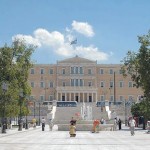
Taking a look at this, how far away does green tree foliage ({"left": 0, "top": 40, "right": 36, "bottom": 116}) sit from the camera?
56.0 metres

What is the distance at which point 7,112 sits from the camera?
56969 mm

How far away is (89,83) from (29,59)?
76466 mm

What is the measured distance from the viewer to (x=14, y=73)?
58031 mm

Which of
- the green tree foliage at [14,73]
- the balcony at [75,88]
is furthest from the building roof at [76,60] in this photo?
the green tree foliage at [14,73]

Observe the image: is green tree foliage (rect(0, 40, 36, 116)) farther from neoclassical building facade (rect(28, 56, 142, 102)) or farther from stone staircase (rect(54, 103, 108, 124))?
neoclassical building facade (rect(28, 56, 142, 102))

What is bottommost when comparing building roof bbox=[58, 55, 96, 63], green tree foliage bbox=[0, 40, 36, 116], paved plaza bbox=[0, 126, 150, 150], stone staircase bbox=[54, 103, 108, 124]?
paved plaza bbox=[0, 126, 150, 150]

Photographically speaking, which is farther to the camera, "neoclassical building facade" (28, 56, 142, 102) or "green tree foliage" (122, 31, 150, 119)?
"neoclassical building facade" (28, 56, 142, 102)

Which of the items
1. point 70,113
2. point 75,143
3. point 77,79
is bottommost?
point 75,143

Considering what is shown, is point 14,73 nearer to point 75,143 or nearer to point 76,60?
point 75,143

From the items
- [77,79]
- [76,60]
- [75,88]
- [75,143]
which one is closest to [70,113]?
[75,88]

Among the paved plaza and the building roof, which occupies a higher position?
the building roof

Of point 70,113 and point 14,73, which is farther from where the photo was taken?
point 70,113

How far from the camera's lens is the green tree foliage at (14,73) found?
56.0m

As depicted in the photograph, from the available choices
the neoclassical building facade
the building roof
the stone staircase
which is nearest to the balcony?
the neoclassical building facade
